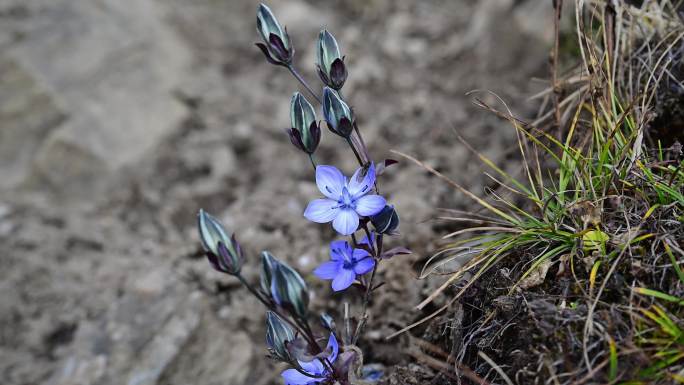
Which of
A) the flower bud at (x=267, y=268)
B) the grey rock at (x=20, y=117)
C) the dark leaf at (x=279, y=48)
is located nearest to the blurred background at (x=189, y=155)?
the grey rock at (x=20, y=117)

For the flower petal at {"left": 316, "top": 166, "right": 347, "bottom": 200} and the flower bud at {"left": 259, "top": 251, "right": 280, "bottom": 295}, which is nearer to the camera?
the flower bud at {"left": 259, "top": 251, "right": 280, "bottom": 295}

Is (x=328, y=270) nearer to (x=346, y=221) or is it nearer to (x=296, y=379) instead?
(x=346, y=221)

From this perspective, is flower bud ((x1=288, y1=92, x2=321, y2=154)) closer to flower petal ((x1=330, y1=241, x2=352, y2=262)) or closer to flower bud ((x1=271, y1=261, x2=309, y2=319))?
flower petal ((x1=330, y1=241, x2=352, y2=262))

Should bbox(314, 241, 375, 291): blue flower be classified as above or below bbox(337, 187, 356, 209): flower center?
below

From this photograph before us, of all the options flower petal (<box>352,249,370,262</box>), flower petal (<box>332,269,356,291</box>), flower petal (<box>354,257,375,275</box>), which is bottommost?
flower petal (<box>332,269,356,291</box>)

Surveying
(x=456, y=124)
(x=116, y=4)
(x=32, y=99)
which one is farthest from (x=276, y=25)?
(x=116, y=4)

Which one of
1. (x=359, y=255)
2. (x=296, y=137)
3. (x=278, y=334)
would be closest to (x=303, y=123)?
(x=296, y=137)

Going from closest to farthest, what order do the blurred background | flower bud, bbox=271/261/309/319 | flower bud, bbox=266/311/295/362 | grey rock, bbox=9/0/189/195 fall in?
flower bud, bbox=271/261/309/319 < flower bud, bbox=266/311/295/362 < the blurred background < grey rock, bbox=9/0/189/195

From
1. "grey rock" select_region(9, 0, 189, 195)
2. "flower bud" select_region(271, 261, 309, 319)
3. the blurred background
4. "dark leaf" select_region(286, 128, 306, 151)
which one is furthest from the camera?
"grey rock" select_region(9, 0, 189, 195)

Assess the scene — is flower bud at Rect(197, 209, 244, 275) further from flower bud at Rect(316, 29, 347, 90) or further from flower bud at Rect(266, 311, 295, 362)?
flower bud at Rect(316, 29, 347, 90)

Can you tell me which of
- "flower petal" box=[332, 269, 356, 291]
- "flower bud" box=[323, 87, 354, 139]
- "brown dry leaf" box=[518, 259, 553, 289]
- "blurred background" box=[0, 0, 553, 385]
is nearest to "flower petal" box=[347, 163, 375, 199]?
"flower bud" box=[323, 87, 354, 139]

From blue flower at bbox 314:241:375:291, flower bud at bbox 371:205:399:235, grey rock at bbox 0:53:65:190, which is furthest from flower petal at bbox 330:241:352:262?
grey rock at bbox 0:53:65:190
